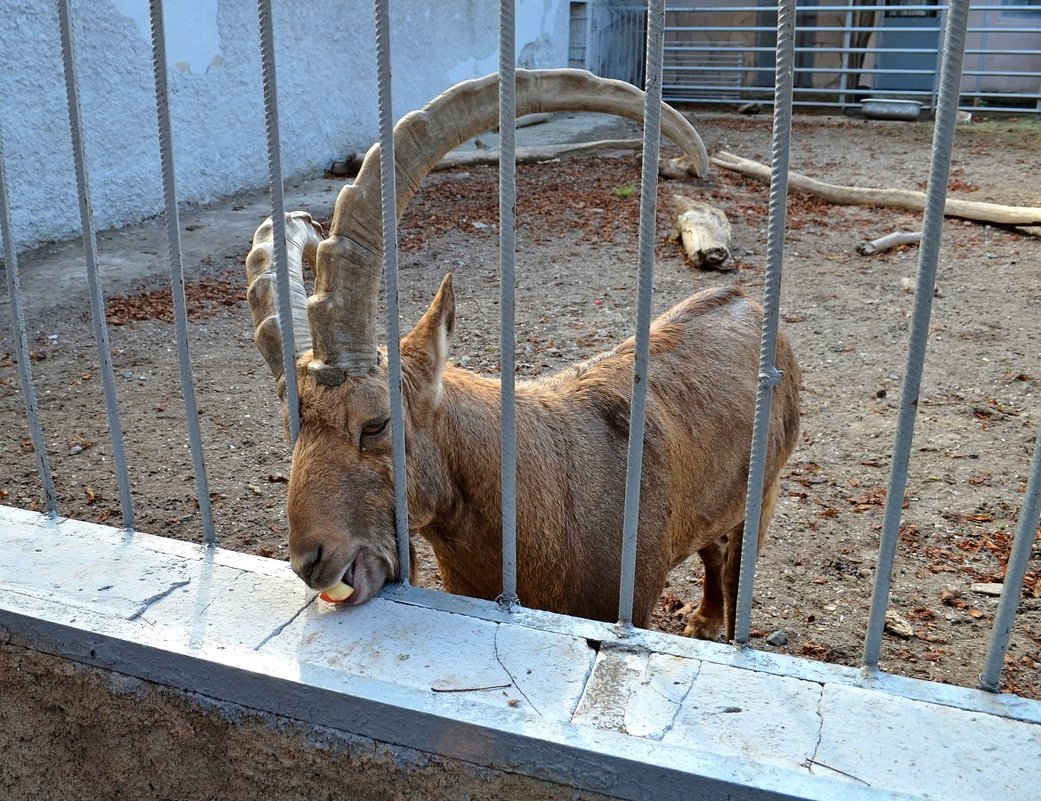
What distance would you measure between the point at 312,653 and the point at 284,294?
3.07 ft

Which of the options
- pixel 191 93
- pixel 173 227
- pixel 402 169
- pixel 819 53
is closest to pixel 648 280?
pixel 402 169

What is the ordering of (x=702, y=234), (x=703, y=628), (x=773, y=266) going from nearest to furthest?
(x=773, y=266), (x=703, y=628), (x=702, y=234)

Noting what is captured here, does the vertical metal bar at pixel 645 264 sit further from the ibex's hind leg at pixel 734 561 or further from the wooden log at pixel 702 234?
the wooden log at pixel 702 234

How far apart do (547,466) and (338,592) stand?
0.96m

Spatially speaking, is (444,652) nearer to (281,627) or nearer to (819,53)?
(281,627)

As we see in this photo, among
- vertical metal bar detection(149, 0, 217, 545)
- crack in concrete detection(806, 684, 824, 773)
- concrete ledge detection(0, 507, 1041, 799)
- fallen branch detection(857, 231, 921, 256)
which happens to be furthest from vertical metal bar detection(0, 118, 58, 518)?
fallen branch detection(857, 231, 921, 256)

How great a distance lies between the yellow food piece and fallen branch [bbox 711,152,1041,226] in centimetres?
797

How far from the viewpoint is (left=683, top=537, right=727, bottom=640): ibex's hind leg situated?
4.53 metres

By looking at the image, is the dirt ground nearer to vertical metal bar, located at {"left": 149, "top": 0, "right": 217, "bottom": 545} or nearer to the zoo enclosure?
vertical metal bar, located at {"left": 149, "top": 0, "right": 217, "bottom": 545}

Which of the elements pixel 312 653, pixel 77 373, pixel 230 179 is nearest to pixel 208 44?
pixel 230 179

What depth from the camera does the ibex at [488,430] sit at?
8.46ft

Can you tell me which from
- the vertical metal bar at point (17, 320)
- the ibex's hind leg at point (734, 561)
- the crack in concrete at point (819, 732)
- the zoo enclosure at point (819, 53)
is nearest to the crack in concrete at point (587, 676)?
the crack in concrete at point (819, 732)

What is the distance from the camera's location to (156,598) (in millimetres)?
2617

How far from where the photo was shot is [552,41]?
2034cm
